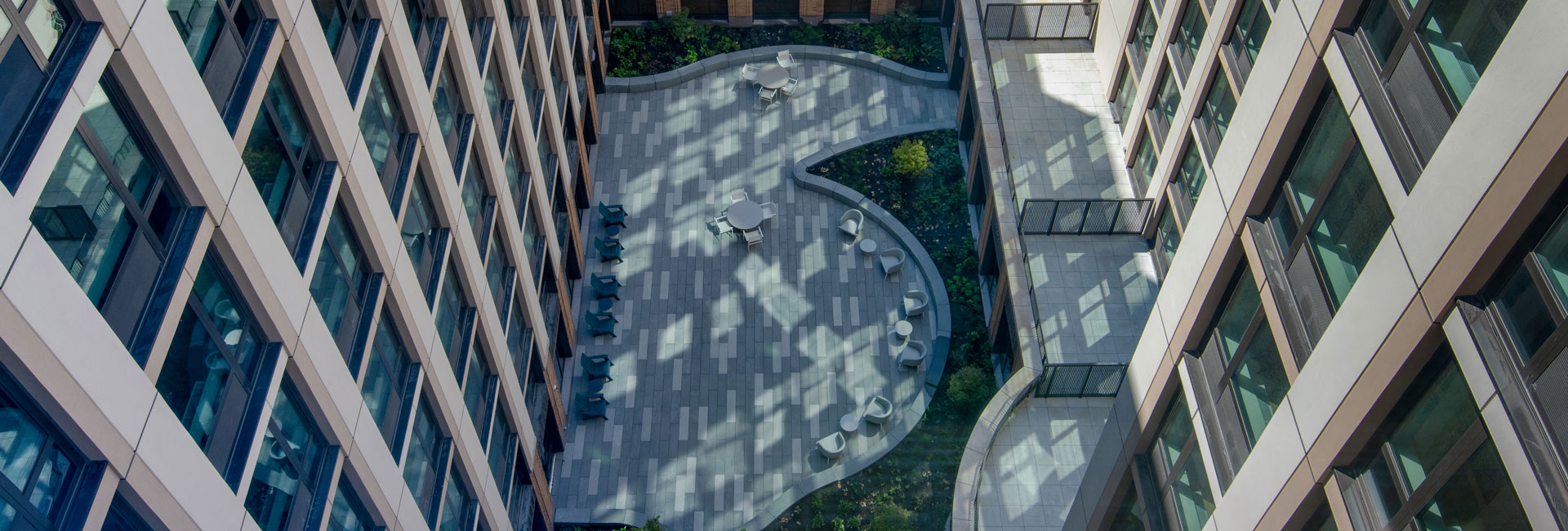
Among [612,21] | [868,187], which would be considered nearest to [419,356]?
[868,187]

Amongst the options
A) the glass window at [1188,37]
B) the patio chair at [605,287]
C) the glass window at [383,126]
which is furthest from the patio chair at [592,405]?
the glass window at [1188,37]

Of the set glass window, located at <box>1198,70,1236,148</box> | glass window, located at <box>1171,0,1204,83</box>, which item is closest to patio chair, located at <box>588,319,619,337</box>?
glass window, located at <box>1171,0,1204,83</box>

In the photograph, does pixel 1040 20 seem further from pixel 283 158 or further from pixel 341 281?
pixel 283 158

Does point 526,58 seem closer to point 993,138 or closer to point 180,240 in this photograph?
point 993,138

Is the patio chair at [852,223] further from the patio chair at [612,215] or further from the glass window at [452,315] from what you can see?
the glass window at [452,315]

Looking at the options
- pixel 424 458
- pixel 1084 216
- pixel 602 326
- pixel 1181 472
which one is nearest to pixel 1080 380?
pixel 1084 216

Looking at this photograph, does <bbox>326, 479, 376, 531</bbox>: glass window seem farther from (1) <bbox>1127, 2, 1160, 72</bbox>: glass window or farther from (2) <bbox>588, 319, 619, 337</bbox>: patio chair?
(1) <bbox>1127, 2, 1160, 72</bbox>: glass window

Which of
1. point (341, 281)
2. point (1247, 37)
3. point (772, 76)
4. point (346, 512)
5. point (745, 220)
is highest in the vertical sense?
point (772, 76)
